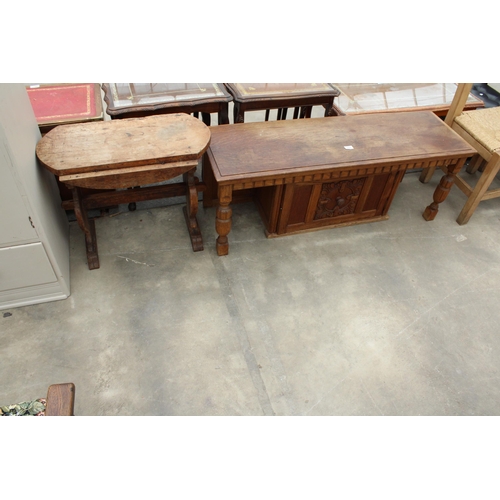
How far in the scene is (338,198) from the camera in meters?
2.88

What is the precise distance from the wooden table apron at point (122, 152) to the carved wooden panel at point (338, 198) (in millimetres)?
947

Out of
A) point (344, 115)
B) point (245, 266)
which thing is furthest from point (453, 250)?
point (245, 266)

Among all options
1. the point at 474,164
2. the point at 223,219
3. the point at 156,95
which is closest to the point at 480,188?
the point at 474,164

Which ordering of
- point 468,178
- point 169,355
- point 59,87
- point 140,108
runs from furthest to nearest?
point 468,178 → point 59,87 → point 140,108 → point 169,355

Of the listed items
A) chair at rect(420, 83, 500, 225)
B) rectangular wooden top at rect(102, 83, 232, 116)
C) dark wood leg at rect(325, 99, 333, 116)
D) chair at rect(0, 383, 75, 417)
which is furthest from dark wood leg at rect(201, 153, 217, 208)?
chair at rect(420, 83, 500, 225)

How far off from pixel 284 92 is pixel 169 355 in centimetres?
215

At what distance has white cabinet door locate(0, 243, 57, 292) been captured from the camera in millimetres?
2154

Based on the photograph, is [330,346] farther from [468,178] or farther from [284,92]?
[468,178]

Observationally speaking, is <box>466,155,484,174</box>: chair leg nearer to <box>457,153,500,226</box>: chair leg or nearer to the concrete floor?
<box>457,153,500,226</box>: chair leg

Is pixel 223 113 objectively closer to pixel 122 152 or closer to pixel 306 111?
pixel 306 111

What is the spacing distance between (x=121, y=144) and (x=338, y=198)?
154 centimetres

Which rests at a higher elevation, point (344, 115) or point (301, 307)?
point (344, 115)

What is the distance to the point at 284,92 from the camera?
308 centimetres

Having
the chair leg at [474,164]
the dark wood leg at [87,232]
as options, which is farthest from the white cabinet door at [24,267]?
the chair leg at [474,164]
